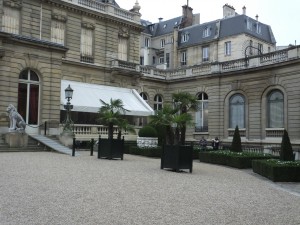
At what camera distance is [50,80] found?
76.8 feet

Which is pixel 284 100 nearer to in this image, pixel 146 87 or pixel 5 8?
pixel 146 87

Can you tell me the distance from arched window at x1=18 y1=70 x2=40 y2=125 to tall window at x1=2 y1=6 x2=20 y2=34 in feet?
20.3

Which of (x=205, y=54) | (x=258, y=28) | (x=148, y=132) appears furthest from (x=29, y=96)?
(x=258, y=28)

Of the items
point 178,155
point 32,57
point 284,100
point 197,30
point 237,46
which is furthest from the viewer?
point 197,30

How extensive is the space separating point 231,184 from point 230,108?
810 inches

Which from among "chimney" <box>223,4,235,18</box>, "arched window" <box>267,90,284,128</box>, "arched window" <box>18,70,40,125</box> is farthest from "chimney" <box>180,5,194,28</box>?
"arched window" <box>18,70,40,125</box>

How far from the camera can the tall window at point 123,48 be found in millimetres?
34406

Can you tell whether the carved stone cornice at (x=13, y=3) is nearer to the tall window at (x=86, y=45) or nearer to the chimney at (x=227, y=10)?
the tall window at (x=86, y=45)

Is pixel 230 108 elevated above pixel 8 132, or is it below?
above

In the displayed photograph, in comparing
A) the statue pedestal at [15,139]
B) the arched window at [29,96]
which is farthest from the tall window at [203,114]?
the statue pedestal at [15,139]

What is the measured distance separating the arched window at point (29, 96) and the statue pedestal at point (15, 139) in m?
3.19

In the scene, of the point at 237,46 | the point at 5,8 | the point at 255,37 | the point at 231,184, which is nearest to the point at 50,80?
the point at 5,8

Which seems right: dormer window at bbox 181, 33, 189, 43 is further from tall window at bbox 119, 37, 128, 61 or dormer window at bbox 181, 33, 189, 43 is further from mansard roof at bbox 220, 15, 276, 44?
tall window at bbox 119, 37, 128, 61

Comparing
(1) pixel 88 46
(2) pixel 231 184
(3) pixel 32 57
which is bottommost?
(2) pixel 231 184
